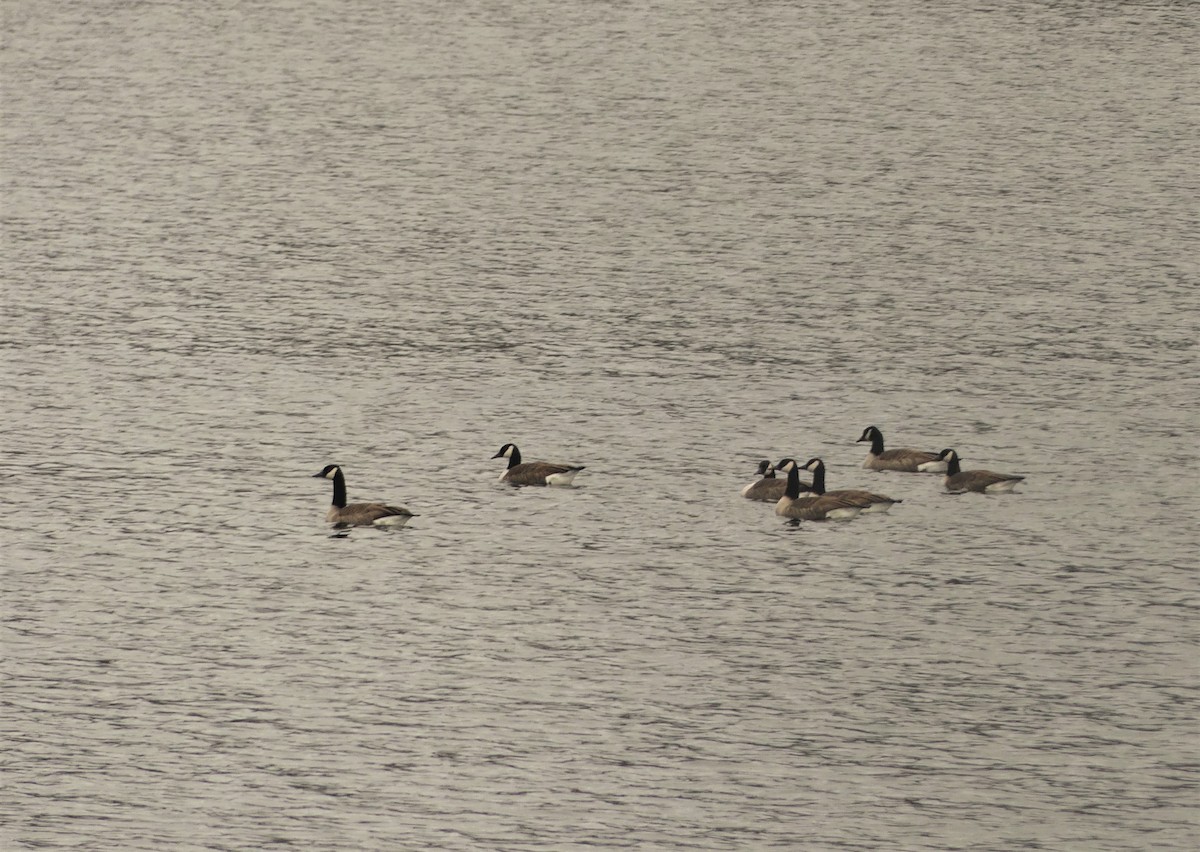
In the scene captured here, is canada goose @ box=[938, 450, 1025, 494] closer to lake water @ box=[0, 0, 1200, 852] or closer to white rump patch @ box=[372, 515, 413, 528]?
lake water @ box=[0, 0, 1200, 852]

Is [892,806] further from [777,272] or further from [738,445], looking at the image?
[777,272]

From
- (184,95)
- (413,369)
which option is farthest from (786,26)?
(413,369)

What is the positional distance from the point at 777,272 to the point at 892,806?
3507 cm

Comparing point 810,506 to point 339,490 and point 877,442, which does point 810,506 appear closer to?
point 877,442

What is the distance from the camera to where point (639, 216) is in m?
69.3

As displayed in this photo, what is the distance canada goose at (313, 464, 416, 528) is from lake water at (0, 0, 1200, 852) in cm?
35

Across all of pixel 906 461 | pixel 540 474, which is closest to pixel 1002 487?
pixel 906 461

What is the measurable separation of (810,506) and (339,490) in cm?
901

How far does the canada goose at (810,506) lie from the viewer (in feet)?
135

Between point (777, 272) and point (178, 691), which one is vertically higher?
point (777, 272)

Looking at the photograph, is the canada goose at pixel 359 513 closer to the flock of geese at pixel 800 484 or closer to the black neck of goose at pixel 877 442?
the flock of geese at pixel 800 484

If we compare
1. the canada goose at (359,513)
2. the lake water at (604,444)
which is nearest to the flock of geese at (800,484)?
the canada goose at (359,513)

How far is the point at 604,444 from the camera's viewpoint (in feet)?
150

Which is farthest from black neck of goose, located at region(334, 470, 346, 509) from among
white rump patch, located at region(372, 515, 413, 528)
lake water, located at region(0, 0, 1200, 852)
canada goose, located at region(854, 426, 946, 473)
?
canada goose, located at region(854, 426, 946, 473)
